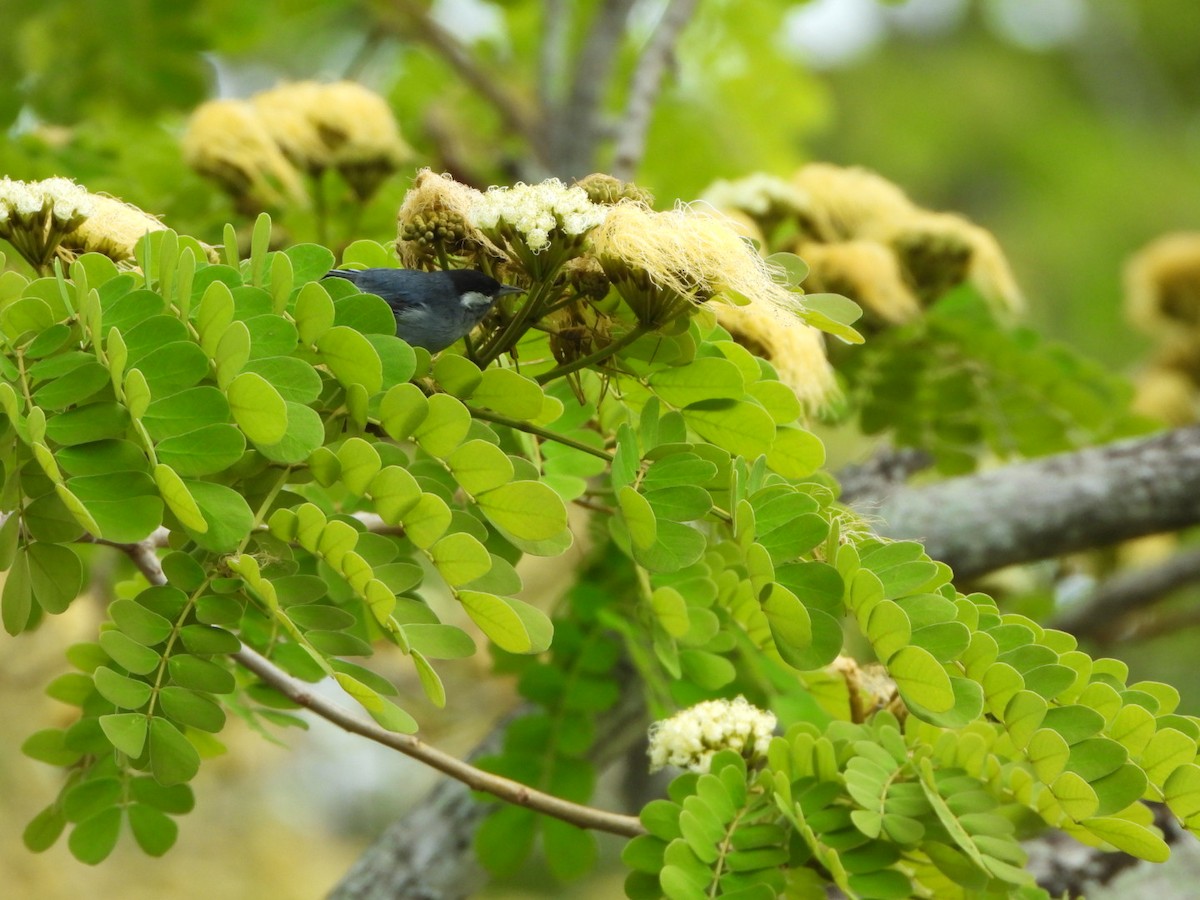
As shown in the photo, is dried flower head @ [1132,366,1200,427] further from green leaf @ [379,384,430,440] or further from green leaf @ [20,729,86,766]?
green leaf @ [20,729,86,766]

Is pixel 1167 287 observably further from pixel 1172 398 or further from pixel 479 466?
pixel 479 466

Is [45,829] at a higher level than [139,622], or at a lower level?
lower

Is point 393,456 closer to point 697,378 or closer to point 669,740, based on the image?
point 697,378

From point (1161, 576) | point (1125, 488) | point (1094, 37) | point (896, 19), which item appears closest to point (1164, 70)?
point (1094, 37)

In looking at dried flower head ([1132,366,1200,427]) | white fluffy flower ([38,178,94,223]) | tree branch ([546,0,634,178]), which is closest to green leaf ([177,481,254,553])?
white fluffy flower ([38,178,94,223])

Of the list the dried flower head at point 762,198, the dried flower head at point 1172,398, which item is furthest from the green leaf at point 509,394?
the dried flower head at point 1172,398

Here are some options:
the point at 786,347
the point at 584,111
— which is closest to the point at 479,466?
the point at 786,347
